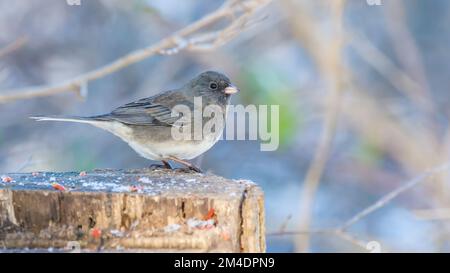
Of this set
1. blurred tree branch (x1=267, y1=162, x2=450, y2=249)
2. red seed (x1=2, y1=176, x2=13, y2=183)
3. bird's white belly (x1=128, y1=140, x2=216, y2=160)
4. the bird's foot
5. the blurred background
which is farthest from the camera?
the blurred background

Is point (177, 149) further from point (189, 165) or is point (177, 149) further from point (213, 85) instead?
point (213, 85)

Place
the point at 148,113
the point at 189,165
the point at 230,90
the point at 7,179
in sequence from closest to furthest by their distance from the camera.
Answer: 1. the point at 7,179
2. the point at 189,165
3. the point at 148,113
4. the point at 230,90

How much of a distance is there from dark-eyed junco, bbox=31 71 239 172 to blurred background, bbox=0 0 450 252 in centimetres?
104

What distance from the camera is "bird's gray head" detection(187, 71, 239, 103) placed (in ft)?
13.6

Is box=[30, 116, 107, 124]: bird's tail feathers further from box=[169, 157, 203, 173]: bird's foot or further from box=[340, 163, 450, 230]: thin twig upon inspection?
box=[340, 163, 450, 230]: thin twig

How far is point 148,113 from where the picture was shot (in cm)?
391

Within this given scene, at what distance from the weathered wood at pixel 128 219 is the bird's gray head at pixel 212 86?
1.49 metres

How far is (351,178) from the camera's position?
6.02 m

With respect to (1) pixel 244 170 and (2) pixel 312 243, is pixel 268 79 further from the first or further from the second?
(2) pixel 312 243

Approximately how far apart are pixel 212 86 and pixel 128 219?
5.50 ft

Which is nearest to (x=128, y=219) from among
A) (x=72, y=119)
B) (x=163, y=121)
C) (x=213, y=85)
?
(x=72, y=119)

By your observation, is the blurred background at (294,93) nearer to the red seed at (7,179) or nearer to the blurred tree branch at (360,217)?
the blurred tree branch at (360,217)

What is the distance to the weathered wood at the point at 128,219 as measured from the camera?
8.36 feet

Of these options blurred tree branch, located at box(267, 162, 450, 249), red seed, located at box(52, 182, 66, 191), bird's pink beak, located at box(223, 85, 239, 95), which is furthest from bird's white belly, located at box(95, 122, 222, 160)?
red seed, located at box(52, 182, 66, 191)
